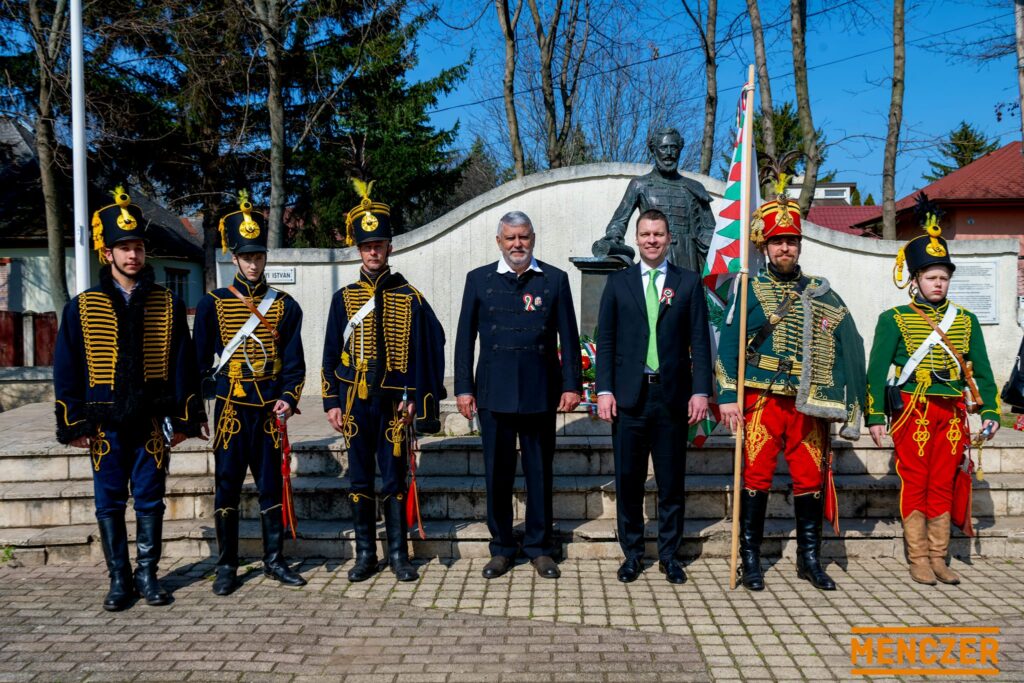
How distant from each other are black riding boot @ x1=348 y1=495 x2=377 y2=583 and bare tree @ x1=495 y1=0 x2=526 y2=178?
12.9 meters

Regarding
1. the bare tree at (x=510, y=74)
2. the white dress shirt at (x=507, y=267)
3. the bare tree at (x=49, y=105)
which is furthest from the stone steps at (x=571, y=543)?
the bare tree at (x=510, y=74)

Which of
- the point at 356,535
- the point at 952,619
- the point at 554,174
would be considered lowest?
the point at 952,619

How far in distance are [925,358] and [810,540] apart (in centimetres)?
127

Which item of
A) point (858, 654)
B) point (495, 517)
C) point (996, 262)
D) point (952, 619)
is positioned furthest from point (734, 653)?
point (996, 262)

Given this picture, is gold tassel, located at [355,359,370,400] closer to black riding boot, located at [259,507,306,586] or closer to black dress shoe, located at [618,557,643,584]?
black riding boot, located at [259,507,306,586]

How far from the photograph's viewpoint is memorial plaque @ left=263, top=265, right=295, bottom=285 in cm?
1053

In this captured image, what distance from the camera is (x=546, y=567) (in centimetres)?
485

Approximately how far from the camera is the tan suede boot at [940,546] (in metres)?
4.77

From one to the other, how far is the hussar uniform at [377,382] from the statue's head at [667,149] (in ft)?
9.37

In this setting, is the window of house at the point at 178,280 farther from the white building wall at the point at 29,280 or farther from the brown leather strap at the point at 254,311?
the brown leather strap at the point at 254,311

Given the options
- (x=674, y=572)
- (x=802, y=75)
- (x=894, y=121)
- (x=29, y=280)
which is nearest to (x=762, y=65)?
(x=802, y=75)

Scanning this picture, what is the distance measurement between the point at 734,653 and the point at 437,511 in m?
2.46

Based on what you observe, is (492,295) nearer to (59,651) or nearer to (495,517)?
(495,517)

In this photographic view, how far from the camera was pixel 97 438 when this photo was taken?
4406 mm
